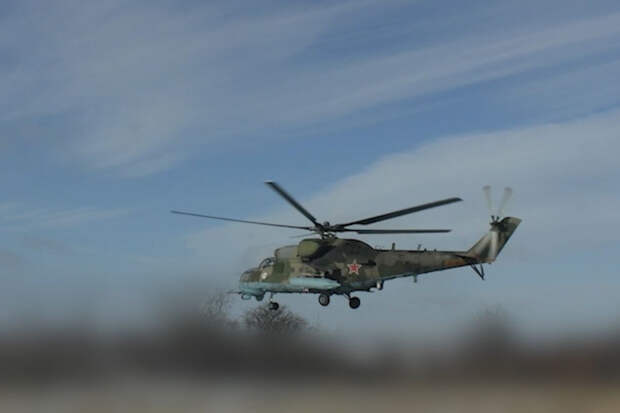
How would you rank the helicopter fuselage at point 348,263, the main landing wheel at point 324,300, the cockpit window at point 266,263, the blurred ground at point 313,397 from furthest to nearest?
the cockpit window at point 266,263, the main landing wheel at point 324,300, the helicopter fuselage at point 348,263, the blurred ground at point 313,397

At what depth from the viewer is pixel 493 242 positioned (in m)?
32.2

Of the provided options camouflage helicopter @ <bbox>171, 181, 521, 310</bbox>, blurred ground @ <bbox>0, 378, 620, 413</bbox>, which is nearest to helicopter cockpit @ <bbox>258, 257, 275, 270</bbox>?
camouflage helicopter @ <bbox>171, 181, 521, 310</bbox>

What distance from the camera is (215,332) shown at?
102ft

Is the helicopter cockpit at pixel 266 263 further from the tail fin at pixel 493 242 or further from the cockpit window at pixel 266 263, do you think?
the tail fin at pixel 493 242

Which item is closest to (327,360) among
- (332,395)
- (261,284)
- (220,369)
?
(332,395)

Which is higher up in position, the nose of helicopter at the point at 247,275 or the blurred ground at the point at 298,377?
the nose of helicopter at the point at 247,275

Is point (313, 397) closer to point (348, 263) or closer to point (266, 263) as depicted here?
point (348, 263)

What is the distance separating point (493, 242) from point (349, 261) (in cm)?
523

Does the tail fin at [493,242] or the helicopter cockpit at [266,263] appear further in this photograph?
the helicopter cockpit at [266,263]

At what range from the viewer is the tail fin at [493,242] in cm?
3206

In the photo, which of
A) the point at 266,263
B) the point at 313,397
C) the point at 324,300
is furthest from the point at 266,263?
the point at 313,397

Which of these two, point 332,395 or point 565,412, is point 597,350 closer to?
point 565,412

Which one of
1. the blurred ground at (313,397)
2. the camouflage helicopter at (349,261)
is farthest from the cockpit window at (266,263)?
the blurred ground at (313,397)

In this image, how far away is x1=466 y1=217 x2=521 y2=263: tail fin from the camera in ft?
105
